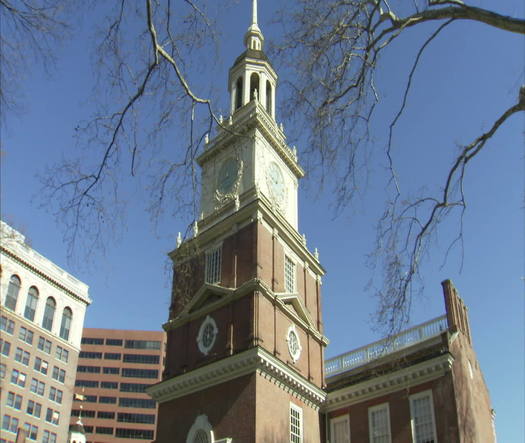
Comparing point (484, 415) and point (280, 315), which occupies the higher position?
point (280, 315)

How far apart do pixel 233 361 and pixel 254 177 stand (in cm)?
1135

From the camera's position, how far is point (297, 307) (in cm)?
3269

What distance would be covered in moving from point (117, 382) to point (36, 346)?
56.0 meters

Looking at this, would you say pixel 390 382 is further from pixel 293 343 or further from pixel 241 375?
pixel 241 375

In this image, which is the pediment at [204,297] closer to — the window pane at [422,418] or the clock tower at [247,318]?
the clock tower at [247,318]

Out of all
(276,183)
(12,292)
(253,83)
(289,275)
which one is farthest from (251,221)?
(12,292)

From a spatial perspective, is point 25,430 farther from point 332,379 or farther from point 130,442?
point 130,442

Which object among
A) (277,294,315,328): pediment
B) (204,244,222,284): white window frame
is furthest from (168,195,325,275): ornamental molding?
(277,294,315,328): pediment

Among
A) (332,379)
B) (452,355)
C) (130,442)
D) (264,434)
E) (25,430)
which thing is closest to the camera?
(264,434)

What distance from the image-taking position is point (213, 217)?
35.1 meters

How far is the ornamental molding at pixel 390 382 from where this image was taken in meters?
27.4

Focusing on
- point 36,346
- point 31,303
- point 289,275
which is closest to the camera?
point 289,275

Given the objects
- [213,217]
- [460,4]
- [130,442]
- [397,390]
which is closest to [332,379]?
[397,390]

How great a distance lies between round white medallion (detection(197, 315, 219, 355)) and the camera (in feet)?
99.1
